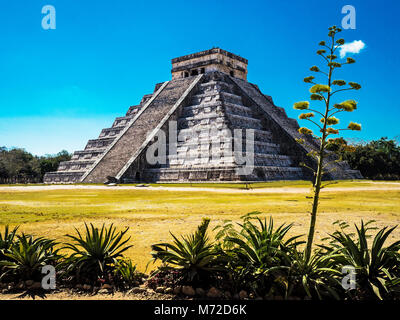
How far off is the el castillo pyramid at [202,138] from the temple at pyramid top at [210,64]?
0.32 ft

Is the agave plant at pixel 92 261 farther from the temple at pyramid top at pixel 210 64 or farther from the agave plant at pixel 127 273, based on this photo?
the temple at pyramid top at pixel 210 64

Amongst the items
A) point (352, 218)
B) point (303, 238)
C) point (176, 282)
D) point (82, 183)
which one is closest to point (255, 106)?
point (82, 183)

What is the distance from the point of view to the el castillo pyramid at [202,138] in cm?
2286

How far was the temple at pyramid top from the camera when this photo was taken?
1300 inches

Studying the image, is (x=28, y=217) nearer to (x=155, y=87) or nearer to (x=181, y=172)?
(x=181, y=172)

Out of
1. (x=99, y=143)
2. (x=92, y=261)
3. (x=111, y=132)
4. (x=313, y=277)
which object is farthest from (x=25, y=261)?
(x=111, y=132)

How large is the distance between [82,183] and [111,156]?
3.46m

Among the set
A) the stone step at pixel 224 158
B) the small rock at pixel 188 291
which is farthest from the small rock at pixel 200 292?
the stone step at pixel 224 158

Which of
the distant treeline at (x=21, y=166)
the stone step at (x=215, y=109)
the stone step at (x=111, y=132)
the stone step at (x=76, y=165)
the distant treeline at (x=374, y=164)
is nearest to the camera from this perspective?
the stone step at (x=215, y=109)

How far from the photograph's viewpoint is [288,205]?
33.4 ft

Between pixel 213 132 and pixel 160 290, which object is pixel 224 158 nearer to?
pixel 213 132

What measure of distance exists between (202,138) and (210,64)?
1161 cm

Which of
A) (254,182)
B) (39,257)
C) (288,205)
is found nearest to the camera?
(39,257)

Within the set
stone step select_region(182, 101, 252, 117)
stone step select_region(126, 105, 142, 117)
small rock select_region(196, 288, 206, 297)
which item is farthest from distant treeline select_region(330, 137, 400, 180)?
small rock select_region(196, 288, 206, 297)
